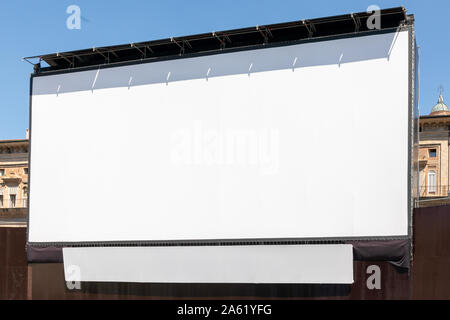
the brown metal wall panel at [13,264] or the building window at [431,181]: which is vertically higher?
the building window at [431,181]

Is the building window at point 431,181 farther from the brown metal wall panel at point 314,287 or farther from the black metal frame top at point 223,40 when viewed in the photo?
the black metal frame top at point 223,40

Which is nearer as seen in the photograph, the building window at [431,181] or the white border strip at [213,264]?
the white border strip at [213,264]

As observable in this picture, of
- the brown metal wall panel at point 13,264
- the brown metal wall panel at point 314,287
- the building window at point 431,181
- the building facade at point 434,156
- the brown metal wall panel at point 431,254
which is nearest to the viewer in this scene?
the brown metal wall panel at point 431,254

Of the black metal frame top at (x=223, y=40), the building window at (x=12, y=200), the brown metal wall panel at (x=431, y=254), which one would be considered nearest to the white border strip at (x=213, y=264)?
the brown metal wall panel at (x=431, y=254)

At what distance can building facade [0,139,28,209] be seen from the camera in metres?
49.4

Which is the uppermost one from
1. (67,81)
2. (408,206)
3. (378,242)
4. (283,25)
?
(283,25)

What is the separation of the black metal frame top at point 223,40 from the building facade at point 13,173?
27.9 m

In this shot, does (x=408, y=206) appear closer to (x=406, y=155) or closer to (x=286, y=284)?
(x=406, y=155)

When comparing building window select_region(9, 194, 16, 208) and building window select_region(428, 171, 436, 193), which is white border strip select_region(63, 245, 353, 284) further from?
building window select_region(9, 194, 16, 208)

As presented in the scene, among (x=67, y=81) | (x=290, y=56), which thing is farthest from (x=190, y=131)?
(x=67, y=81)

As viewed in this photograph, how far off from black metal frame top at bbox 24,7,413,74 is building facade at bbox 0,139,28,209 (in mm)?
27874

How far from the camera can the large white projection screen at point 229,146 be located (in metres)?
18.3

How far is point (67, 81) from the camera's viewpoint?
22.8 m
